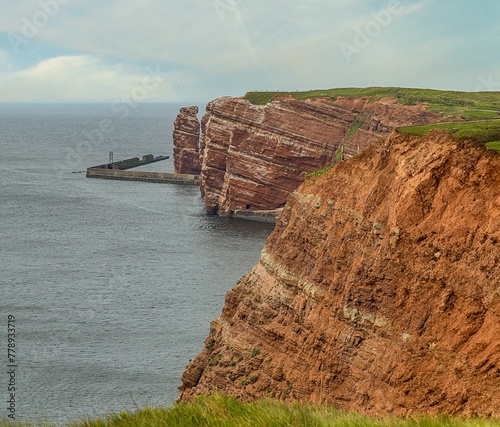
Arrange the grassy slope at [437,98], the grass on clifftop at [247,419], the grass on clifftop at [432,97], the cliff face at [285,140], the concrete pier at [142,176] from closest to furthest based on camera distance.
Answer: the grass on clifftop at [247,419]
the grassy slope at [437,98]
the grass on clifftop at [432,97]
the cliff face at [285,140]
the concrete pier at [142,176]

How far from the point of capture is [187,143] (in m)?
165

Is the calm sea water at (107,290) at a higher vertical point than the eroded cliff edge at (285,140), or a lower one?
lower

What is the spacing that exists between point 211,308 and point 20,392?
2071 cm

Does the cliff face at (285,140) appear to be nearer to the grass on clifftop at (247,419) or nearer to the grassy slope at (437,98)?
the grassy slope at (437,98)

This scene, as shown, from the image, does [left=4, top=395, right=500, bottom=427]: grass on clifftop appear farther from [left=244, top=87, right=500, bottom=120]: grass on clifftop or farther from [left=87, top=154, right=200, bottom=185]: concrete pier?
[left=87, top=154, right=200, bottom=185]: concrete pier

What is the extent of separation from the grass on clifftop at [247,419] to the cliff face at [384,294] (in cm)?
682

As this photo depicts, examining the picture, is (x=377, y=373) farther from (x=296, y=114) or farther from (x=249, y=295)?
(x=296, y=114)

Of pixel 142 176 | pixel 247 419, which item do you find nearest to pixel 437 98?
pixel 142 176

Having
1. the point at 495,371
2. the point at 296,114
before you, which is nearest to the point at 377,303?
the point at 495,371

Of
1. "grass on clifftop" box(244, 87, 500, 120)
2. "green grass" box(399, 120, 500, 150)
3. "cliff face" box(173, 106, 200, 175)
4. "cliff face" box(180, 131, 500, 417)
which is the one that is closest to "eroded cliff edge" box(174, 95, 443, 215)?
"grass on clifftop" box(244, 87, 500, 120)

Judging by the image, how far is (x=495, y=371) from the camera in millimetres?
29656

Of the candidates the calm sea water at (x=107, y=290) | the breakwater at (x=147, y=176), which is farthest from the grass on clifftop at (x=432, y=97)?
the breakwater at (x=147, y=176)

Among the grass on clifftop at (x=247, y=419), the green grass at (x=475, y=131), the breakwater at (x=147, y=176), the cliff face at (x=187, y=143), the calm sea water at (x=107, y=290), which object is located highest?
the green grass at (x=475, y=131)

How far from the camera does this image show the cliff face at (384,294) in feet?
103
